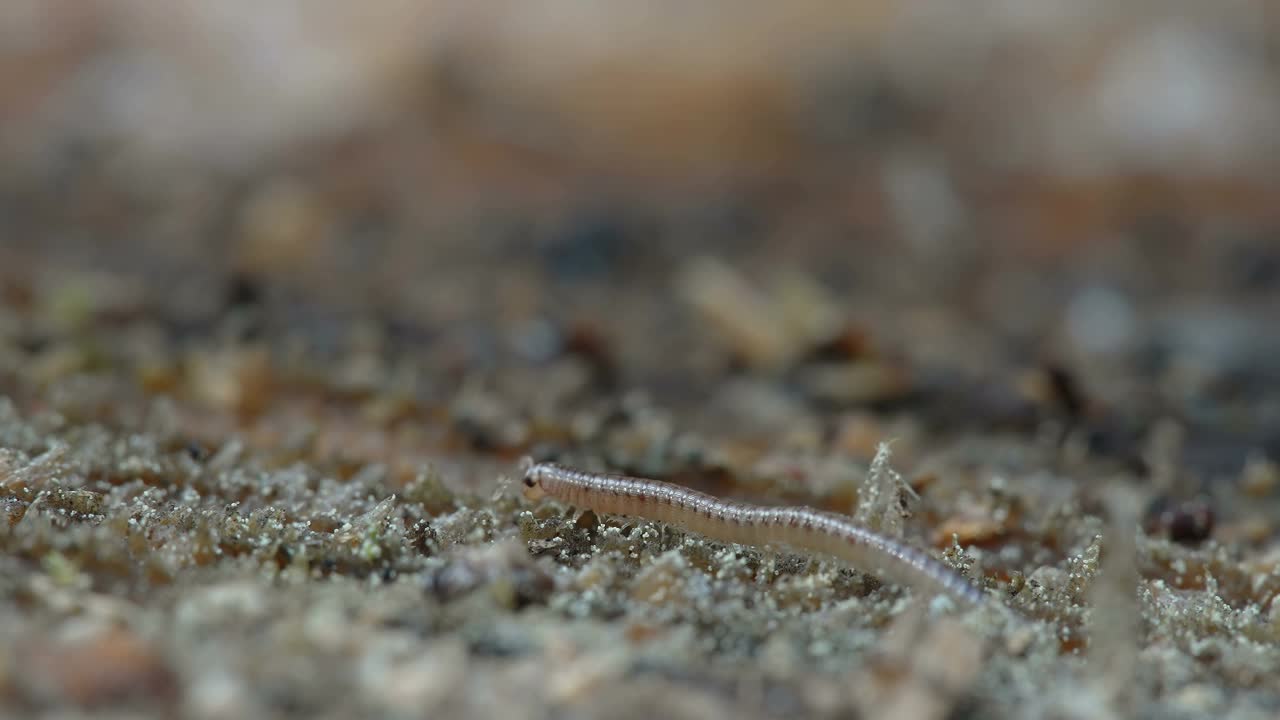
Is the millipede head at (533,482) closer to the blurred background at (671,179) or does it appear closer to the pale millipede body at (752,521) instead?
the pale millipede body at (752,521)

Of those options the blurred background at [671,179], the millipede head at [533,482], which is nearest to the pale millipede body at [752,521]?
the millipede head at [533,482]

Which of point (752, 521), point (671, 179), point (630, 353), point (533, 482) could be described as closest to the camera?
point (752, 521)

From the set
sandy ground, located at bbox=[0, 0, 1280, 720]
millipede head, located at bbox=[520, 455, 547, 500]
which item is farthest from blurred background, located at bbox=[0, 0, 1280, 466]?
millipede head, located at bbox=[520, 455, 547, 500]

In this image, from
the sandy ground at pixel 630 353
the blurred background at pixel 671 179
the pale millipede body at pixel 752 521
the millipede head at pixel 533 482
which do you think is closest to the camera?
the sandy ground at pixel 630 353

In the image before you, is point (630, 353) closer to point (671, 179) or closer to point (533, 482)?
point (533, 482)

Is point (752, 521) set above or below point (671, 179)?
below

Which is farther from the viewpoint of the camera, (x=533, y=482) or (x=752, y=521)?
(x=533, y=482)

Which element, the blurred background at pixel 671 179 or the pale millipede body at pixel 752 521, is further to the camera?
the blurred background at pixel 671 179


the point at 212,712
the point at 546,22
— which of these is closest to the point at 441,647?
the point at 212,712

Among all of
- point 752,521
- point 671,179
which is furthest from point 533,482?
point 671,179

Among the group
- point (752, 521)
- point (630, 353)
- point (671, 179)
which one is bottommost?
point (752, 521)
